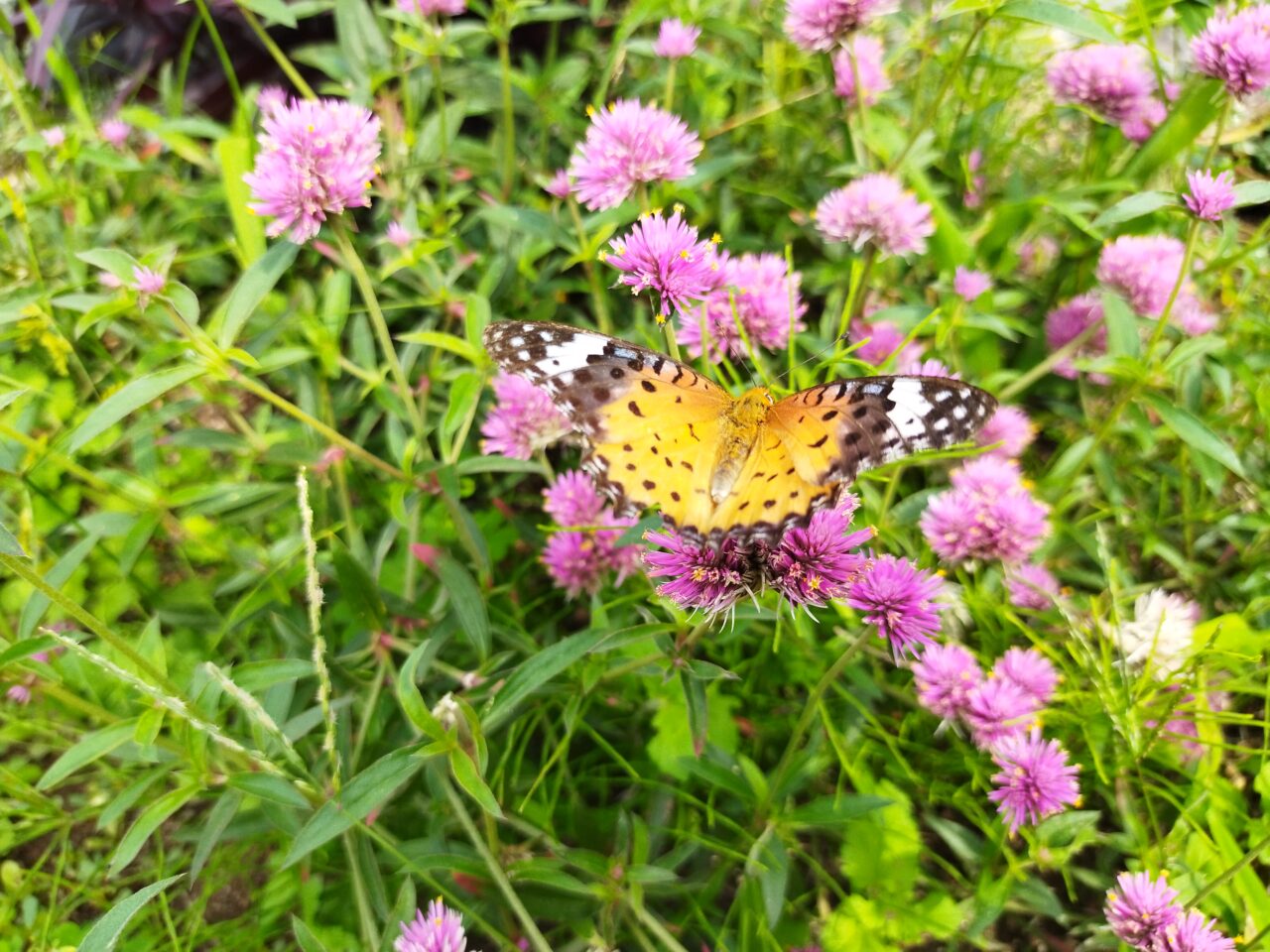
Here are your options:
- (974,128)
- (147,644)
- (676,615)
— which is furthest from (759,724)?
(974,128)

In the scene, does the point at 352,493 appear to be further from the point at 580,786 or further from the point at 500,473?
the point at 580,786

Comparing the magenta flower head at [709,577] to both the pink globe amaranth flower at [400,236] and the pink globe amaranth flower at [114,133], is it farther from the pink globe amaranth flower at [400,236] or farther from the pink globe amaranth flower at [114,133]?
the pink globe amaranth flower at [114,133]

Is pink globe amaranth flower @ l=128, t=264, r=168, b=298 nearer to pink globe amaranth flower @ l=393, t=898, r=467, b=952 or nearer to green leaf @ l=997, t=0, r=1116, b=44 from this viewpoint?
pink globe amaranth flower @ l=393, t=898, r=467, b=952

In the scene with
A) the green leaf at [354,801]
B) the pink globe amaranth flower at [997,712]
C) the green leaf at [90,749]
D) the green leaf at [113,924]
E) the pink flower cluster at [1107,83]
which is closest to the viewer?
the green leaf at [113,924]

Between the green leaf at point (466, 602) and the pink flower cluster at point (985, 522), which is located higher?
the pink flower cluster at point (985, 522)

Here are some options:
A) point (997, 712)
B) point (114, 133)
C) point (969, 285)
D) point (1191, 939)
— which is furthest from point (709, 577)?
point (114, 133)

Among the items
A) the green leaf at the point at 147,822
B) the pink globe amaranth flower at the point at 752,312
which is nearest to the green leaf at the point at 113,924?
the green leaf at the point at 147,822
